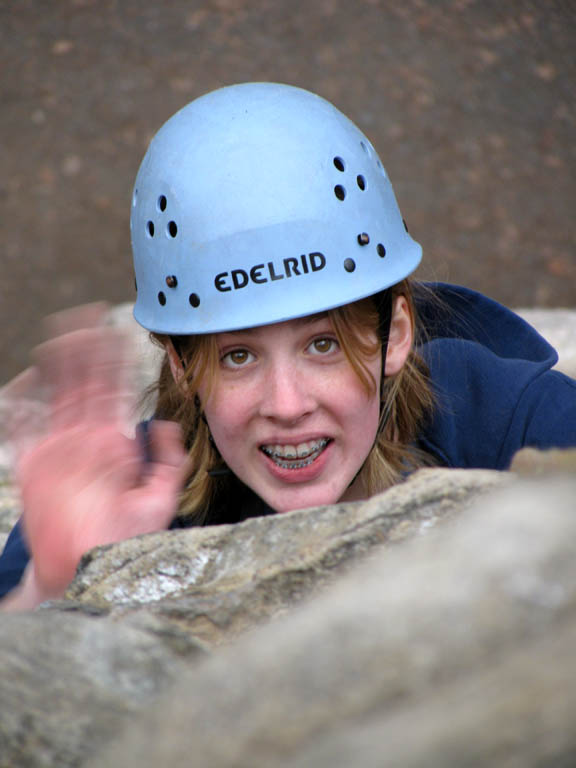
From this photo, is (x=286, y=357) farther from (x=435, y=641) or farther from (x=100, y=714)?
(x=435, y=641)

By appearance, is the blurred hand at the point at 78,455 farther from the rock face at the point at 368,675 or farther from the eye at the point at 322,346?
the rock face at the point at 368,675

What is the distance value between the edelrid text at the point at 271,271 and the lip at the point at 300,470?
40cm

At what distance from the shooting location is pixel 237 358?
2.22m

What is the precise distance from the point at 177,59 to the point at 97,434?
6.85 m

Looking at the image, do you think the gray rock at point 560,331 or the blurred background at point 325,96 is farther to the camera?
the blurred background at point 325,96

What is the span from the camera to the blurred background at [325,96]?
23.9 ft

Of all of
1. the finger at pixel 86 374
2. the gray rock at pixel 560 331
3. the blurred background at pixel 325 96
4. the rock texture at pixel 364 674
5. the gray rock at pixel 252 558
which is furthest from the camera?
the blurred background at pixel 325 96

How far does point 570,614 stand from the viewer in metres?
0.82

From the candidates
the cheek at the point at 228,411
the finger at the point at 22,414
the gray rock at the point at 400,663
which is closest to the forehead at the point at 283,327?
the cheek at the point at 228,411

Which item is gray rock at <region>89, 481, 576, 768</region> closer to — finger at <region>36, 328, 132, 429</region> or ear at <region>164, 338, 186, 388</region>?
finger at <region>36, 328, 132, 429</region>

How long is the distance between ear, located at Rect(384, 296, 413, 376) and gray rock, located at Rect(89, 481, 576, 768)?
5.29ft

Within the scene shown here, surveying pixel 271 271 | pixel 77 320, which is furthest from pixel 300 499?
pixel 77 320

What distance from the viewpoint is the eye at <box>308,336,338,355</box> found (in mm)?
2209

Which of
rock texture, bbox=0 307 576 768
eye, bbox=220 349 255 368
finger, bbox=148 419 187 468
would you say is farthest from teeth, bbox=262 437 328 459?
rock texture, bbox=0 307 576 768
